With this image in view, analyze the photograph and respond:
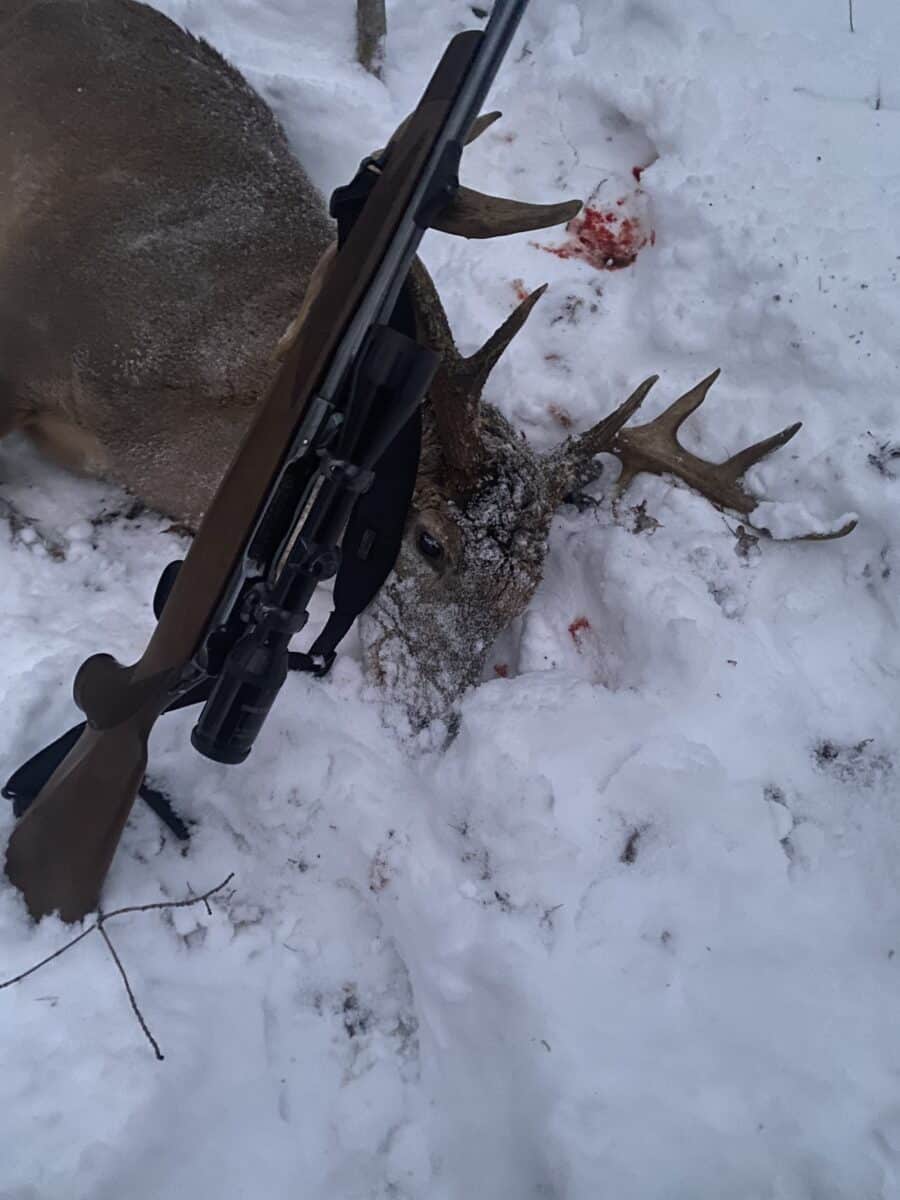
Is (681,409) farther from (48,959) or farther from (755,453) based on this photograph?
(48,959)

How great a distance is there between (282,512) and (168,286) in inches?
63.4

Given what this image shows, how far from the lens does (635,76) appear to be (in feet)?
14.1

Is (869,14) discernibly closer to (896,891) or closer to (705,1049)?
(896,891)

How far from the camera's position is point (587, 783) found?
3131 millimetres

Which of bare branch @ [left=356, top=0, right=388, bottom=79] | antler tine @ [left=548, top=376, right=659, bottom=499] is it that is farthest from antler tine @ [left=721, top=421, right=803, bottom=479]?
bare branch @ [left=356, top=0, right=388, bottom=79]

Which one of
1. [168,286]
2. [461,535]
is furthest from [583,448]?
[168,286]

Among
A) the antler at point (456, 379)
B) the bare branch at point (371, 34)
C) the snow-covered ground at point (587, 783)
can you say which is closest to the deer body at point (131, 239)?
the snow-covered ground at point (587, 783)

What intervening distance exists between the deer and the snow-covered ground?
352mm

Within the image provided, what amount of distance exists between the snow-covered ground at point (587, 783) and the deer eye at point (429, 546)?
0.57 m

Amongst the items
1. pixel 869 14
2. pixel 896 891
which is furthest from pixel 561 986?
pixel 869 14

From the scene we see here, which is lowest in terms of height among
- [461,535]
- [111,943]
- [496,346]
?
[111,943]

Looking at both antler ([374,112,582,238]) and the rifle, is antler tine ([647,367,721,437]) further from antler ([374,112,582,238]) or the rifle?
antler ([374,112,582,238])

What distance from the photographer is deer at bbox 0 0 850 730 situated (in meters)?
3.22

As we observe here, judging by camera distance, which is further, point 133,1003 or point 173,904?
point 173,904
